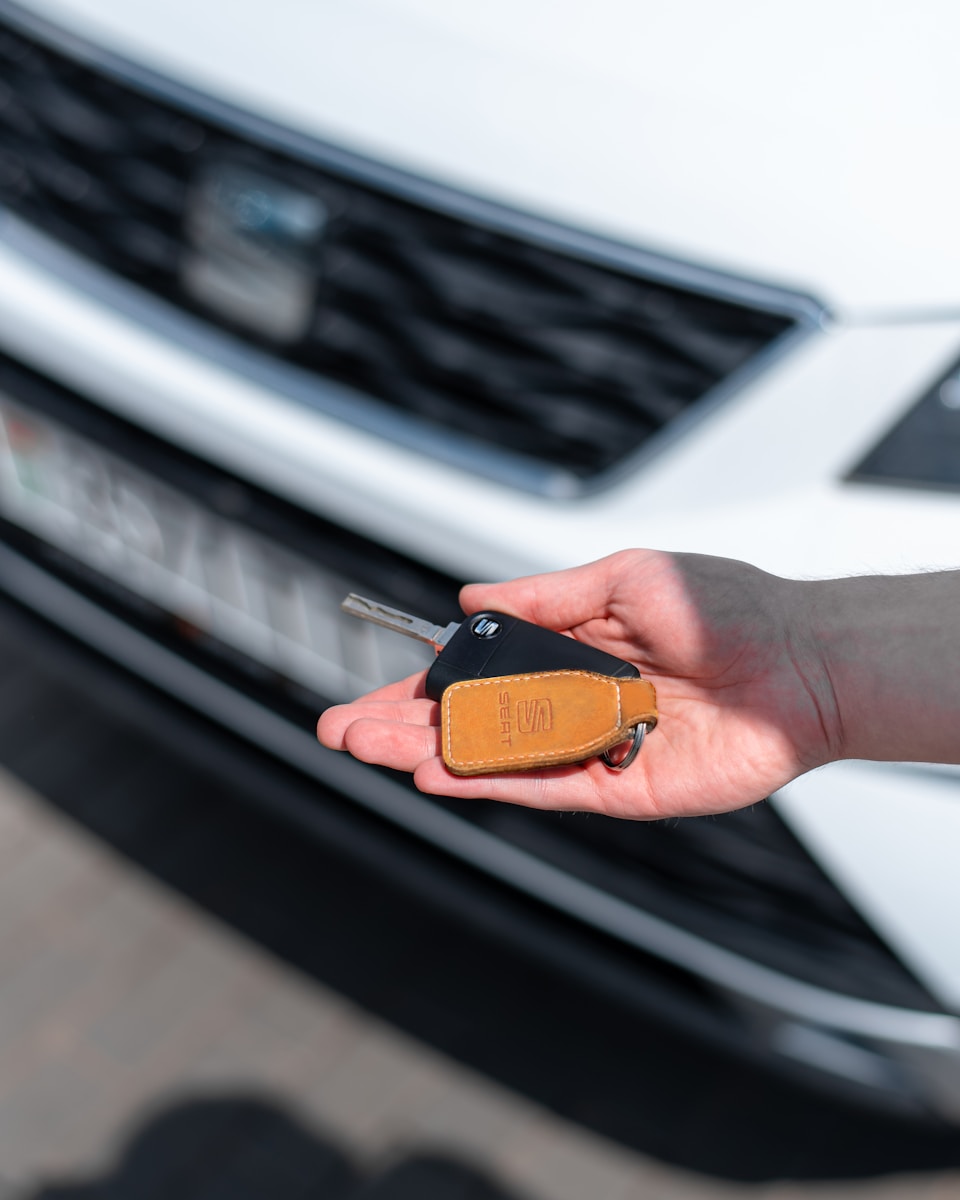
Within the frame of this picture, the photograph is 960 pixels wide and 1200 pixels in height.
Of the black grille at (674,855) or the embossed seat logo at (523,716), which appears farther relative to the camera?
the black grille at (674,855)

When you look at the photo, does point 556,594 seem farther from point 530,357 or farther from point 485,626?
point 530,357

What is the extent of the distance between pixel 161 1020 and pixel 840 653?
1.37m

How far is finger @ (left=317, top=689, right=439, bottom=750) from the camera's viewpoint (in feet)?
4.39

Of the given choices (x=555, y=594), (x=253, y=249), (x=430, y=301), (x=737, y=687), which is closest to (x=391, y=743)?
(x=555, y=594)

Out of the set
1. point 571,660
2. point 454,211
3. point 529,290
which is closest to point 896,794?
point 571,660

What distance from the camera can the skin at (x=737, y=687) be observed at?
1.28m

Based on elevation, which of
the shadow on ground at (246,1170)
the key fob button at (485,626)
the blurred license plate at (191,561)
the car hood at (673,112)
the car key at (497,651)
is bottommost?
the shadow on ground at (246,1170)

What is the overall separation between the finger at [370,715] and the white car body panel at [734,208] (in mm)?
237

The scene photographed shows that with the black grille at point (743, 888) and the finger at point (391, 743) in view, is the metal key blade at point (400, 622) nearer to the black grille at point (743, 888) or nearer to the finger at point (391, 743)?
the finger at point (391, 743)

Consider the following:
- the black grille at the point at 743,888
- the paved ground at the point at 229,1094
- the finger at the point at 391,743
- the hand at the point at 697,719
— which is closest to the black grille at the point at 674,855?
the black grille at the point at 743,888

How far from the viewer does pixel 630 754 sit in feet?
4.34

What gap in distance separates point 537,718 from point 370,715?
19cm

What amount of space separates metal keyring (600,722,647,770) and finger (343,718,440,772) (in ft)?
0.57

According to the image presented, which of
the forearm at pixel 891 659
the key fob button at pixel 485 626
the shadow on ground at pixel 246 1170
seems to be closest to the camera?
the forearm at pixel 891 659
